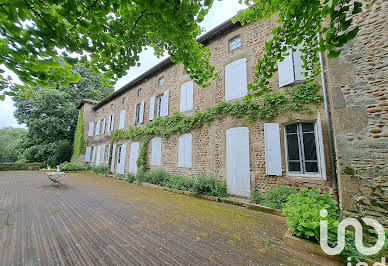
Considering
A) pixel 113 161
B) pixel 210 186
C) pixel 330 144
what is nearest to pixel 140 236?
pixel 210 186

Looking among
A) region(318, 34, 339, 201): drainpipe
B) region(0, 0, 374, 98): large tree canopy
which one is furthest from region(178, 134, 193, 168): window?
region(0, 0, 374, 98): large tree canopy

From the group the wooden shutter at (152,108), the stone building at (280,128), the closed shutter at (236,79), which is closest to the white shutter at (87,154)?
the stone building at (280,128)

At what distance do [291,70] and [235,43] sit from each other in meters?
3.13

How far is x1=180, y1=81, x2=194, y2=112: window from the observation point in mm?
8543

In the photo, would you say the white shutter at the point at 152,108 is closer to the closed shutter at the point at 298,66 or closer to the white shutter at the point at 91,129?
the closed shutter at the point at 298,66

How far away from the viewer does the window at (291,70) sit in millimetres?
5254

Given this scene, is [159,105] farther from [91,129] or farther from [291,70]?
[91,129]

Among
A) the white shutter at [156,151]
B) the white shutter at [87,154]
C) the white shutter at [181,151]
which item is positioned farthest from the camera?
the white shutter at [87,154]

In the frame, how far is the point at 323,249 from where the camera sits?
248 centimetres

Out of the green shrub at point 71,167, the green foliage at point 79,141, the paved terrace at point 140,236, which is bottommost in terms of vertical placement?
the paved terrace at point 140,236

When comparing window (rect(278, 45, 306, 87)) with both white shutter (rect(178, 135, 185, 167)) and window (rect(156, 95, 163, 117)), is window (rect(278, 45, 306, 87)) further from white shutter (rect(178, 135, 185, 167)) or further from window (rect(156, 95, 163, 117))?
window (rect(156, 95, 163, 117))

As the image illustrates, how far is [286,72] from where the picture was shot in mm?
5441

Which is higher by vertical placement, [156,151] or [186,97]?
[186,97]

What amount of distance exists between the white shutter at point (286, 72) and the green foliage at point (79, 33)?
3890 millimetres
